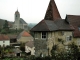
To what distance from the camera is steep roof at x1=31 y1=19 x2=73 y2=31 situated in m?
32.1

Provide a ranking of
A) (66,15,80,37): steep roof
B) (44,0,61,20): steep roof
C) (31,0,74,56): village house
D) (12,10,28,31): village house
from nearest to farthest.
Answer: (31,0,74,56): village house < (66,15,80,37): steep roof < (44,0,61,20): steep roof < (12,10,28,31): village house

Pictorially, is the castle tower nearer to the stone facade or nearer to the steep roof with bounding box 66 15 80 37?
the steep roof with bounding box 66 15 80 37

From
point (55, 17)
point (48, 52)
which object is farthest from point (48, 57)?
point (55, 17)

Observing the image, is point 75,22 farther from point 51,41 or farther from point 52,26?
point 51,41

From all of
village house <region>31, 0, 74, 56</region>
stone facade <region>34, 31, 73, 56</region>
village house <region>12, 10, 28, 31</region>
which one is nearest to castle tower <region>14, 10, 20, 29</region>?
village house <region>12, 10, 28, 31</region>

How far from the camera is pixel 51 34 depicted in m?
32.4

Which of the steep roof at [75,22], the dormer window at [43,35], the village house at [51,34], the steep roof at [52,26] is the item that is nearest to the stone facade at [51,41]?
the village house at [51,34]

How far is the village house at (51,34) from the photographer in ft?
105

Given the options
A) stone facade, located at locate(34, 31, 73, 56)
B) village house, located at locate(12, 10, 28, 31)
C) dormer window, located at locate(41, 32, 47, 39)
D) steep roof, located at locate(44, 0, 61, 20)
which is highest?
village house, located at locate(12, 10, 28, 31)

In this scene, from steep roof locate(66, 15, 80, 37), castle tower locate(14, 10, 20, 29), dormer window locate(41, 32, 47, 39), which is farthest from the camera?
castle tower locate(14, 10, 20, 29)

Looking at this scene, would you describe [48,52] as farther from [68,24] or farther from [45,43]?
[68,24]

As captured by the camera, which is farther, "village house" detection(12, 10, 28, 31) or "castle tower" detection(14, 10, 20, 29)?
"village house" detection(12, 10, 28, 31)

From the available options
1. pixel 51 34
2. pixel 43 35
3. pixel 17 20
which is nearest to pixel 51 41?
pixel 51 34

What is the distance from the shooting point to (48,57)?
30750 mm
